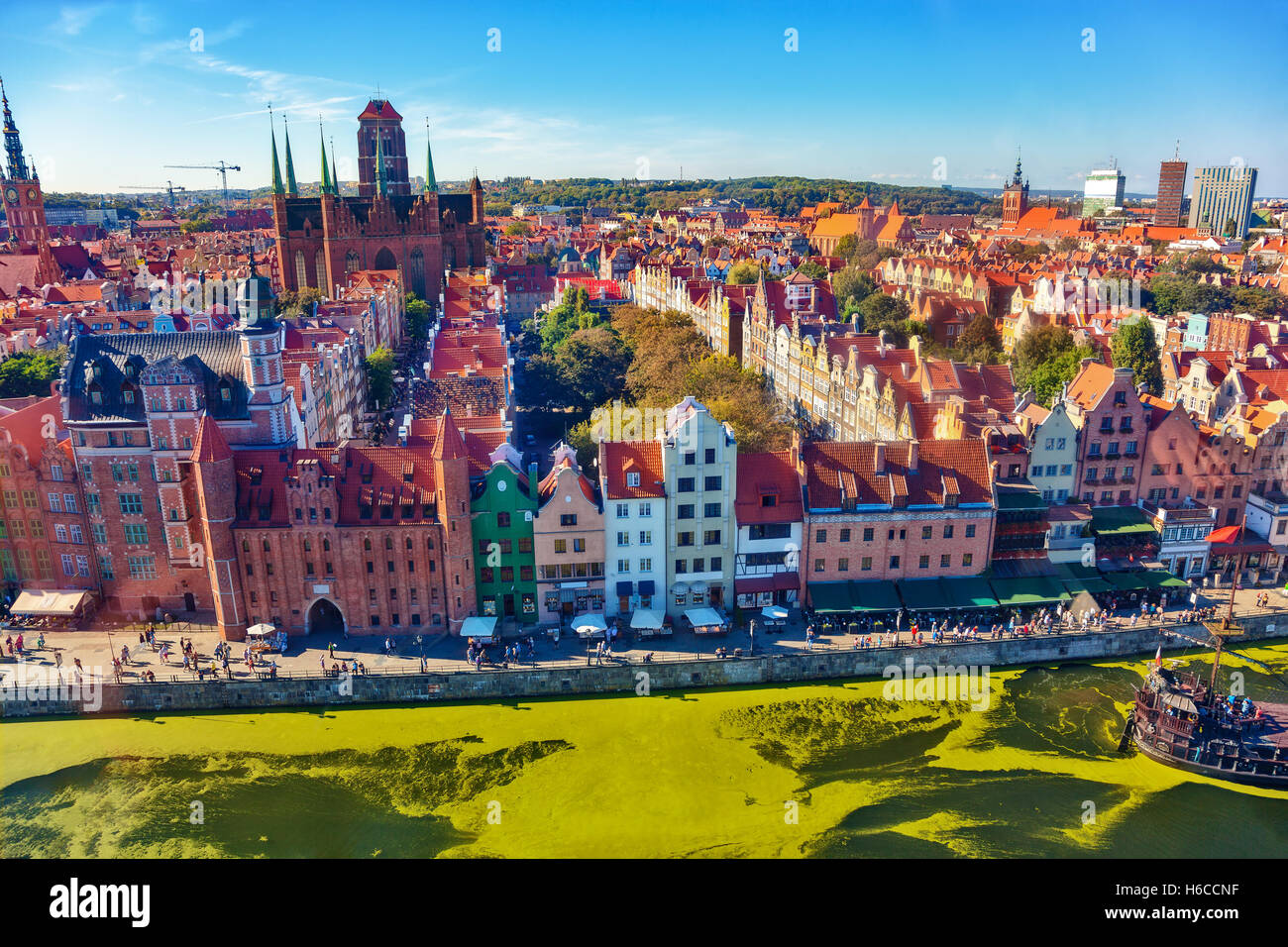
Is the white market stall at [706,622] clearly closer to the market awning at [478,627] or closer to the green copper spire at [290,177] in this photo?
the market awning at [478,627]

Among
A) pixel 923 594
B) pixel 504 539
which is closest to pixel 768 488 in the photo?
pixel 923 594

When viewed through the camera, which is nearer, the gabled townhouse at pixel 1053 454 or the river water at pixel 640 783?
the river water at pixel 640 783

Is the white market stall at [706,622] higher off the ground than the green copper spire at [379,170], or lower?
lower

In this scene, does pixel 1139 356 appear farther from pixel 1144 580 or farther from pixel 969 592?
pixel 969 592

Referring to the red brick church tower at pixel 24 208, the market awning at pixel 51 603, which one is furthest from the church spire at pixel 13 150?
the market awning at pixel 51 603

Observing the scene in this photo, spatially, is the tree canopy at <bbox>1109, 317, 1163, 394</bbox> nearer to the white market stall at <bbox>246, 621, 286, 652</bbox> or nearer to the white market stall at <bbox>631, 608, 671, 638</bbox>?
the white market stall at <bbox>631, 608, 671, 638</bbox>

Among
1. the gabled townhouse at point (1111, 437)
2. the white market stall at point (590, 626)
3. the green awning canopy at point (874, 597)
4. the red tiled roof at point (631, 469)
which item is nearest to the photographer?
the white market stall at point (590, 626)

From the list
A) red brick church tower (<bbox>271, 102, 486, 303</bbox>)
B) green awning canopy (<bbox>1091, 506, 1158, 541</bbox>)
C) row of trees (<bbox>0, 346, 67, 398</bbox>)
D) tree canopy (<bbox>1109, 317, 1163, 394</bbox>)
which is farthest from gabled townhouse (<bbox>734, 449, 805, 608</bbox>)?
red brick church tower (<bbox>271, 102, 486, 303</bbox>)
